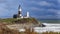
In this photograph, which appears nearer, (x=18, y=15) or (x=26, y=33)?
(x=26, y=33)

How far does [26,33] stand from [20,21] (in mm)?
31656

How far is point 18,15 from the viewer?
5084 centimetres

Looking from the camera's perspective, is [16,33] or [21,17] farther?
[21,17]

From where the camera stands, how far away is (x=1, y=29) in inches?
725

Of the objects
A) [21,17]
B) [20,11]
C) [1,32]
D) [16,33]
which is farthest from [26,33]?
[21,17]

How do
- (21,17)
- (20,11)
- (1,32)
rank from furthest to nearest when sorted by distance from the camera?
(21,17) < (20,11) < (1,32)

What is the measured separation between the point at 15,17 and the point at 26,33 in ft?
116

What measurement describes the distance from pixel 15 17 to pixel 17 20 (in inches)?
144

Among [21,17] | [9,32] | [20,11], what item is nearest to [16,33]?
[9,32]

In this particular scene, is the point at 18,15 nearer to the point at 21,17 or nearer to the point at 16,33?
the point at 21,17

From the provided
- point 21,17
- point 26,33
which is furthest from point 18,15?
point 26,33

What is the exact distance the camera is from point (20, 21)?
5022cm

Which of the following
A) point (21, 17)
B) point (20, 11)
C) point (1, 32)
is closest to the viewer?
point (1, 32)

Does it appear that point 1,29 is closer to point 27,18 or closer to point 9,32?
point 9,32
